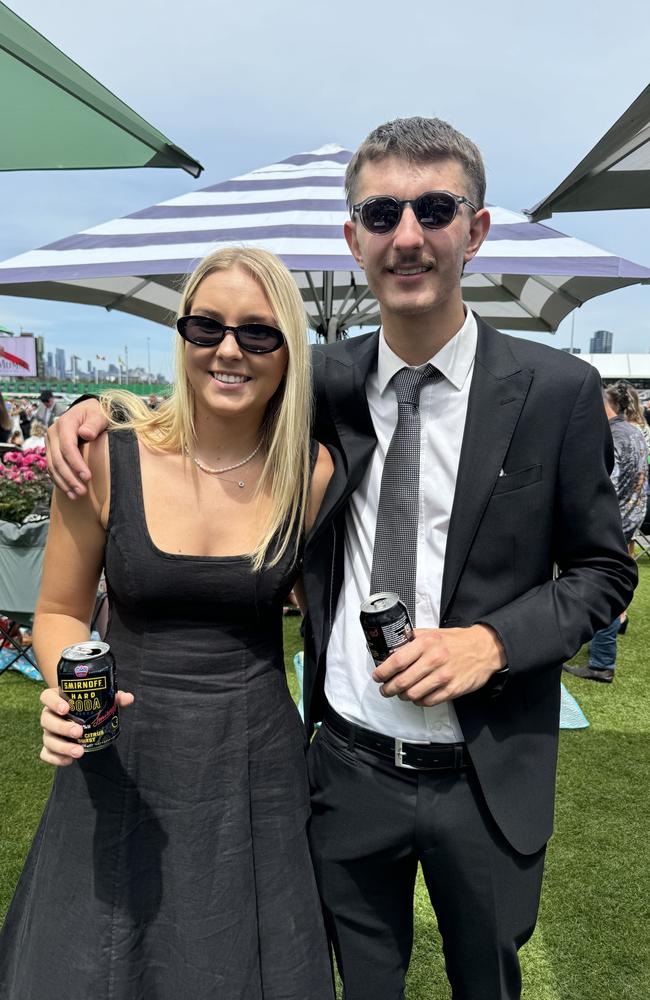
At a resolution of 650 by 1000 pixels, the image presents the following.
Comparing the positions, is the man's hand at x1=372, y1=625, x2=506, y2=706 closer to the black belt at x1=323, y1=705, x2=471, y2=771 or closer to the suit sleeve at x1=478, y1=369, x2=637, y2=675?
the suit sleeve at x1=478, y1=369, x2=637, y2=675

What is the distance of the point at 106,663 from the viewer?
4.14 feet

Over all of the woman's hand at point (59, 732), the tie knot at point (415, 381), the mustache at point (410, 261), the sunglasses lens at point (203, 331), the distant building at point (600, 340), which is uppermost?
the distant building at point (600, 340)

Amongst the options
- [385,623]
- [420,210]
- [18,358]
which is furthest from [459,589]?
[18,358]

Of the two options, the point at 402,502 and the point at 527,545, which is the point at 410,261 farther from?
the point at 527,545

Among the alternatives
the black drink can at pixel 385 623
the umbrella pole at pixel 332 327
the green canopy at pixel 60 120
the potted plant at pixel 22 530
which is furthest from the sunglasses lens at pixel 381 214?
the umbrella pole at pixel 332 327

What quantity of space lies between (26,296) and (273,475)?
17.6 ft

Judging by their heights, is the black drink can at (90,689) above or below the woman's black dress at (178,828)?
above

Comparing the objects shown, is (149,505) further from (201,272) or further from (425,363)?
(425,363)

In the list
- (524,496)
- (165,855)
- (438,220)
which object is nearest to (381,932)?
(165,855)

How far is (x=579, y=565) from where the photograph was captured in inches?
59.4

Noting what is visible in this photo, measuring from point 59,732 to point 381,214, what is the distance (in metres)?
1.25

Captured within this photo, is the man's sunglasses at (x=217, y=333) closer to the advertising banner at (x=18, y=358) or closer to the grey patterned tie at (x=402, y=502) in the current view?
the grey patterned tie at (x=402, y=502)

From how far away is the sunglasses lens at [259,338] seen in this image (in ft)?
5.39

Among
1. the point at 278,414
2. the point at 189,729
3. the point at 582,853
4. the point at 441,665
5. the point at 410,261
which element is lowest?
the point at 582,853
